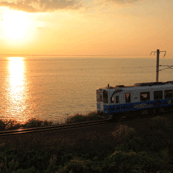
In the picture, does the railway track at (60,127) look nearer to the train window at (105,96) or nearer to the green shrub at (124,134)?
the train window at (105,96)

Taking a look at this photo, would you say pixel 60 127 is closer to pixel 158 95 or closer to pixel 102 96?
pixel 102 96

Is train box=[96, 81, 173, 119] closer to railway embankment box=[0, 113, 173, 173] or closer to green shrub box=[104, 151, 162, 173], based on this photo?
railway embankment box=[0, 113, 173, 173]

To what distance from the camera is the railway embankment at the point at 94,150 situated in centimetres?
966

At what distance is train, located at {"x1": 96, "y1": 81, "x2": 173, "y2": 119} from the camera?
17.6 m

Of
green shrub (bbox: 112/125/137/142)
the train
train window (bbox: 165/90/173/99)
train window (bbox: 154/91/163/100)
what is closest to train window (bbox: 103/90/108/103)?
the train

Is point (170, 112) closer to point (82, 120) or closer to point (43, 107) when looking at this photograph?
point (82, 120)

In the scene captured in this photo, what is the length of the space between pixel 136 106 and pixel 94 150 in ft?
27.6

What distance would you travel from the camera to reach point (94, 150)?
11.8 m

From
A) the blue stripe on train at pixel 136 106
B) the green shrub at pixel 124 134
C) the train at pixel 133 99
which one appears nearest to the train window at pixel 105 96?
the train at pixel 133 99

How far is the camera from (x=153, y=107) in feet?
63.9

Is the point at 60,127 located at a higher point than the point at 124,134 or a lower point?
lower

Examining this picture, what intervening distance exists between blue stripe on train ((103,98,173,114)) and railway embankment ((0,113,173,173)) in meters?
1.81

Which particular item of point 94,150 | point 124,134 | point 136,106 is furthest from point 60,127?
point 136,106

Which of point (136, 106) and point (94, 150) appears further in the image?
point (136, 106)
